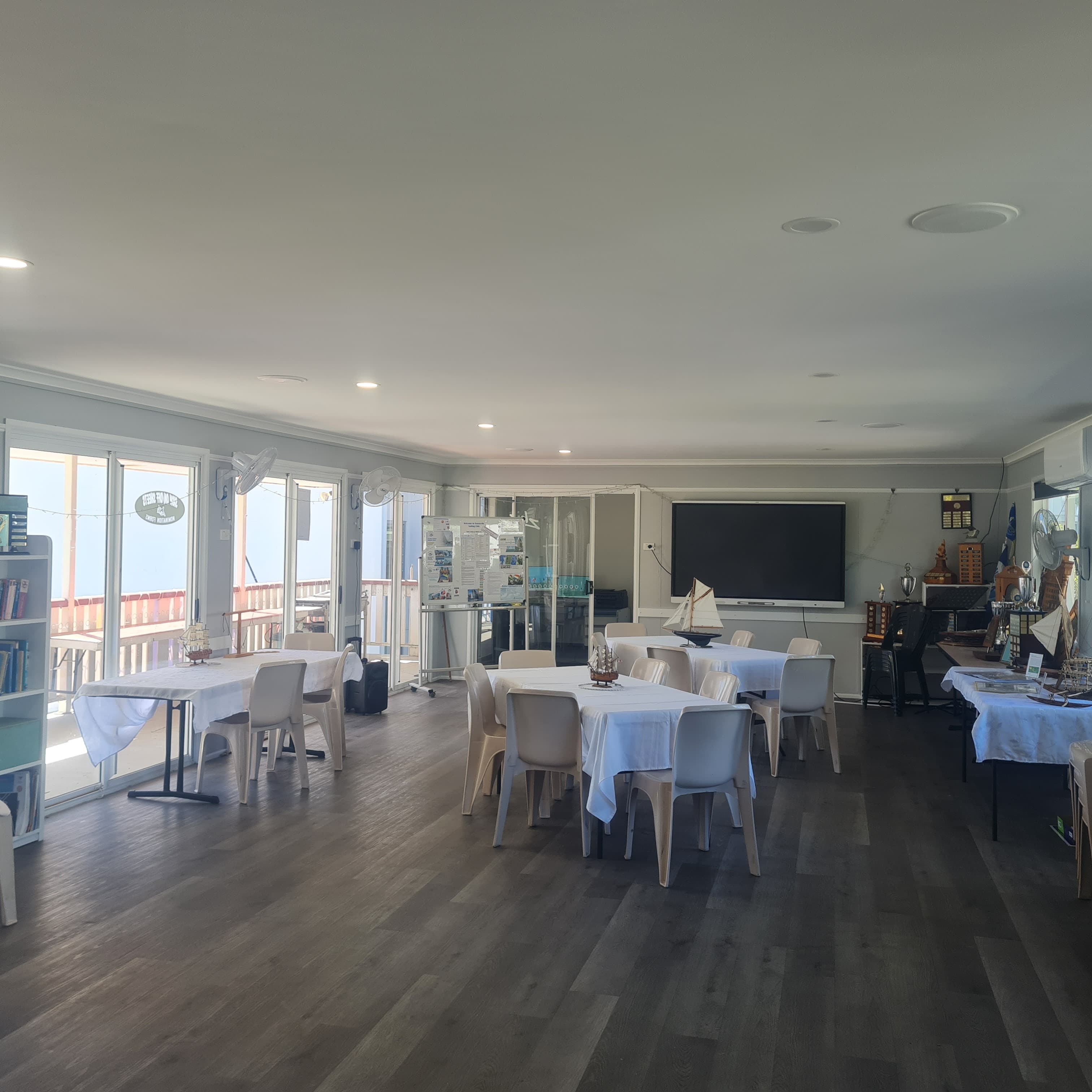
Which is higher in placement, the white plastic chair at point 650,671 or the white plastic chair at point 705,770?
the white plastic chair at point 650,671

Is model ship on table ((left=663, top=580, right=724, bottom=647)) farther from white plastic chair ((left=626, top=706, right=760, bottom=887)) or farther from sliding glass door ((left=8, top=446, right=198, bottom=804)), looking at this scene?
sliding glass door ((left=8, top=446, right=198, bottom=804))

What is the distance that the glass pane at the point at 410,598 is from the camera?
10461 mm

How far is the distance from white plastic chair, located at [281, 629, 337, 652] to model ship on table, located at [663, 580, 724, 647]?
2.89 m

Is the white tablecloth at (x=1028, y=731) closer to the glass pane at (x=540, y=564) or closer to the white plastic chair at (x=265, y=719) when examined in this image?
the white plastic chair at (x=265, y=719)

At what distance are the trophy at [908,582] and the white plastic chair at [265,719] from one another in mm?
6742

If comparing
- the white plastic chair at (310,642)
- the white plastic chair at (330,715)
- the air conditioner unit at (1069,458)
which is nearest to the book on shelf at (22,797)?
the white plastic chair at (330,715)

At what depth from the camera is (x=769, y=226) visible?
9.19 ft

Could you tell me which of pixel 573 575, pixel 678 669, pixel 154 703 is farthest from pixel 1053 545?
pixel 154 703

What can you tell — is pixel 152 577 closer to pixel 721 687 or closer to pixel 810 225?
pixel 721 687

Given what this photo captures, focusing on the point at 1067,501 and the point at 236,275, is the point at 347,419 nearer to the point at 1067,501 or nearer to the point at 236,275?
the point at 236,275

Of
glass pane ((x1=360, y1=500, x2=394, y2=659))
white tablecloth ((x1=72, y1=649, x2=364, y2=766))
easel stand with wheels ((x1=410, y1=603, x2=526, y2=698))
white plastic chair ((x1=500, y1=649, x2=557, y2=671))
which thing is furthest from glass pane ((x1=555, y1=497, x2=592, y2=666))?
white tablecloth ((x1=72, y1=649, x2=364, y2=766))

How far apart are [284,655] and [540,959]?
154 inches

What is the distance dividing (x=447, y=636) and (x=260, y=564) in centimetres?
369

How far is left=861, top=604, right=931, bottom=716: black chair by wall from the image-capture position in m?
9.38
